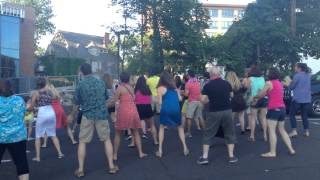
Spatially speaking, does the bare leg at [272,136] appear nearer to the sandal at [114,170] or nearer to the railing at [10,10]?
the sandal at [114,170]

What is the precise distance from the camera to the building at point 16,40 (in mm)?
33188

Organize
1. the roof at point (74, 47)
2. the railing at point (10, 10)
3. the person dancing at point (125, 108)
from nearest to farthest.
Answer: the person dancing at point (125, 108)
the railing at point (10, 10)
the roof at point (74, 47)

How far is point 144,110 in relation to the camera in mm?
10641

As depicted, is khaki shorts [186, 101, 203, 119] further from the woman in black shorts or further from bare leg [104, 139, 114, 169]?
bare leg [104, 139, 114, 169]

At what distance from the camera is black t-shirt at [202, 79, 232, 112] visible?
8.53m

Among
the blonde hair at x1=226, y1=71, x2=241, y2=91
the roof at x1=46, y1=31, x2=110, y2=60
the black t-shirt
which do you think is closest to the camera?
the black t-shirt

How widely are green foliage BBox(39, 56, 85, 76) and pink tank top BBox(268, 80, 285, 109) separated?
39.2 metres

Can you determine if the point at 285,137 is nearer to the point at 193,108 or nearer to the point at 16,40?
the point at 193,108

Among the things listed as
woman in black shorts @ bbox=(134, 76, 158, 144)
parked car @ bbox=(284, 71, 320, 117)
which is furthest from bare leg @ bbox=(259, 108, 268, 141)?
parked car @ bbox=(284, 71, 320, 117)

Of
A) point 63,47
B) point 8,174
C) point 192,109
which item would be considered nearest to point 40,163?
point 8,174

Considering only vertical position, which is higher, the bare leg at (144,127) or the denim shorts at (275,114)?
the denim shorts at (275,114)

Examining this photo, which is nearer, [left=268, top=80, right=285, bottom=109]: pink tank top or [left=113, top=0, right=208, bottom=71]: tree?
[left=268, top=80, right=285, bottom=109]: pink tank top

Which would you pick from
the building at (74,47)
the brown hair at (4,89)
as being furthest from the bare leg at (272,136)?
the building at (74,47)

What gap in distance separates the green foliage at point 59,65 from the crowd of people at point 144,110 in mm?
36150
